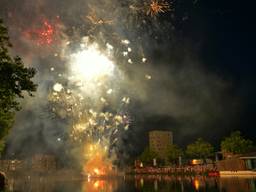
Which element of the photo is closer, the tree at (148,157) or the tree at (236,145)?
the tree at (236,145)

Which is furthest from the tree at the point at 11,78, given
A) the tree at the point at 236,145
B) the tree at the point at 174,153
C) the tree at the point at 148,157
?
the tree at the point at 148,157

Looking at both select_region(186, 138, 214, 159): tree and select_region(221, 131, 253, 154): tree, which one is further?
select_region(186, 138, 214, 159): tree

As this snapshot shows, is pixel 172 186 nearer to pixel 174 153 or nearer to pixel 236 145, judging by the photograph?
pixel 236 145

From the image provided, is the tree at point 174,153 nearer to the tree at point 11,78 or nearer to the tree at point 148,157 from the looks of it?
the tree at point 148,157

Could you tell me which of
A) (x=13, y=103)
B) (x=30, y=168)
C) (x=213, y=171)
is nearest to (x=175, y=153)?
(x=213, y=171)

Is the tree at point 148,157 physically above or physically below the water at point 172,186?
above

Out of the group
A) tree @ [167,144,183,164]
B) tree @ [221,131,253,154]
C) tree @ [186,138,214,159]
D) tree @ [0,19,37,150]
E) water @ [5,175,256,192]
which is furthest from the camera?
tree @ [167,144,183,164]

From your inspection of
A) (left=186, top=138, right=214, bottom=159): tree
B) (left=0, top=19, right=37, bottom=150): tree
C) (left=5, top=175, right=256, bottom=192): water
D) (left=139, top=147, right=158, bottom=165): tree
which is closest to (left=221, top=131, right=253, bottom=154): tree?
(left=186, top=138, right=214, bottom=159): tree

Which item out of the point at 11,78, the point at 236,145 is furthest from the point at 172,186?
the point at 236,145

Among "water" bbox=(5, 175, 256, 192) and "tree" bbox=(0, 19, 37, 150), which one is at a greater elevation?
"tree" bbox=(0, 19, 37, 150)

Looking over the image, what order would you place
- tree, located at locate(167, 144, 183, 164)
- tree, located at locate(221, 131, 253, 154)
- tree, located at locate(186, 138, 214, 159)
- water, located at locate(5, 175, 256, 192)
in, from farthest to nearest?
tree, located at locate(167, 144, 183, 164) → tree, located at locate(186, 138, 214, 159) → tree, located at locate(221, 131, 253, 154) → water, located at locate(5, 175, 256, 192)

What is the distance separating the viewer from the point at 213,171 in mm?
74562

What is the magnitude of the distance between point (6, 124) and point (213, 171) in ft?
171

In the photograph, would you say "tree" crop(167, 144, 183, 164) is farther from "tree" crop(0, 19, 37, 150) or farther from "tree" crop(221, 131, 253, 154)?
"tree" crop(0, 19, 37, 150)
